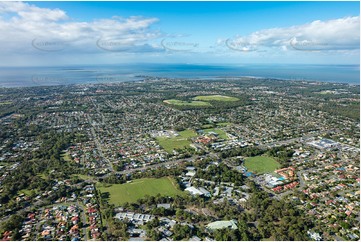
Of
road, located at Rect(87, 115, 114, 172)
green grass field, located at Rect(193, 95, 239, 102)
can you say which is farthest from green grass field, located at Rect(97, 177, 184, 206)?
green grass field, located at Rect(193, 95, 239, 102)

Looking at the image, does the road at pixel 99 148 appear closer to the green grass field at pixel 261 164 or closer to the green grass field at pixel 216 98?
the green grass field at pixel 261 164

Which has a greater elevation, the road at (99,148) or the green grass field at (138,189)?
the road at (99,148)

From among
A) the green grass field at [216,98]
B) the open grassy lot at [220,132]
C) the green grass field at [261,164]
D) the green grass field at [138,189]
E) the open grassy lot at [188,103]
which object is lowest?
the green grass field at [138,189]

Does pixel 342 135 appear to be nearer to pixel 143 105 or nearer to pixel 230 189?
pixel 230 189

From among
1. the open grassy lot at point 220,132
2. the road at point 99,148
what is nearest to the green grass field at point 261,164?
the open grassy lot at point 220,132

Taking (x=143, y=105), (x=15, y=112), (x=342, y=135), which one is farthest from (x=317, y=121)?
(x=15, y=112)

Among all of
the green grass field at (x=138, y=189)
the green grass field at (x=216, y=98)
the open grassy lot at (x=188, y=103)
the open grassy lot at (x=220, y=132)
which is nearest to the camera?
the green grass field at (x=138, y=189)

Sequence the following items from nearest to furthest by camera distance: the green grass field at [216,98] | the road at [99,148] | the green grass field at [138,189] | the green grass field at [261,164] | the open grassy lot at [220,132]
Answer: the green grass field at [138,189], the green grass field at [261,164], the road at [99,148], the open grassy lot at [220,132], the green grass field at [216,98]
